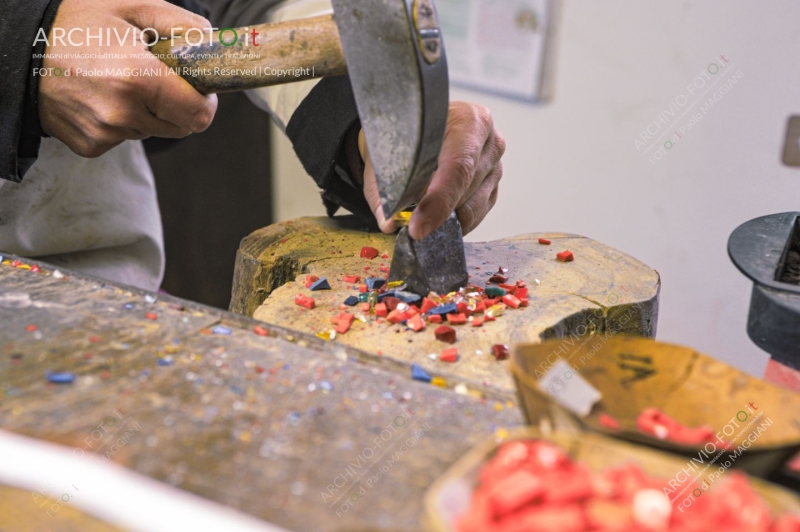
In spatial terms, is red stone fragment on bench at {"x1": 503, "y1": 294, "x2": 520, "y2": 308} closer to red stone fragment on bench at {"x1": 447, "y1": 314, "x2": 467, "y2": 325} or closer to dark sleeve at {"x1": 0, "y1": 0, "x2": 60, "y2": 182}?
red stone fragment on bench at {"x1": 447, "y1": 314, "x2": 467, "y2": 325}

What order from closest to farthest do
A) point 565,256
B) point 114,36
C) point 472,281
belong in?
point 114,36 → point 472,281 → point 565,256

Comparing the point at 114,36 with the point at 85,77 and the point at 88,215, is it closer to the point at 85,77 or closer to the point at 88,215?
the point at 85,77

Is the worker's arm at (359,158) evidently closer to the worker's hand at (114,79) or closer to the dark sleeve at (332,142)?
the dark sleeve at (332,142)

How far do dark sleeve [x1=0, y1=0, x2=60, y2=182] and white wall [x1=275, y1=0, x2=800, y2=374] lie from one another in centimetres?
197

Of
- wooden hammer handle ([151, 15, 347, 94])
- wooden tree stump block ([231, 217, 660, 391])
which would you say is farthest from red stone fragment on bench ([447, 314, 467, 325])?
wooden hammer handle ([151, 15, 347, 94])

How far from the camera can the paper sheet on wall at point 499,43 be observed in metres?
2.71

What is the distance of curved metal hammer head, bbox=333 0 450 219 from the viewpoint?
1.02 meters

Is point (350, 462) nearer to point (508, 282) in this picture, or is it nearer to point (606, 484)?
point (606, 484)

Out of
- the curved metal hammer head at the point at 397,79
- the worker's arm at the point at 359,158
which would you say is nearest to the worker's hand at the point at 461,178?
the worker's arm at the point at 359,158

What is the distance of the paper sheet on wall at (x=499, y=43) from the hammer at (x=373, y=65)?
5.67 ft

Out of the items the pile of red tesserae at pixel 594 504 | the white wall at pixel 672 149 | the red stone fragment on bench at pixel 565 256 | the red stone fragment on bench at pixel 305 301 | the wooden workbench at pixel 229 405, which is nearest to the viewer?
the pile of red tesserae at pixel 594 504

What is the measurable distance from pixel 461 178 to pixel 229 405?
76cm

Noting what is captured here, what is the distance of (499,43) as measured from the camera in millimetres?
2797

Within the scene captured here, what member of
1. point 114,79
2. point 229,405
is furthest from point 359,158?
point 229,405
